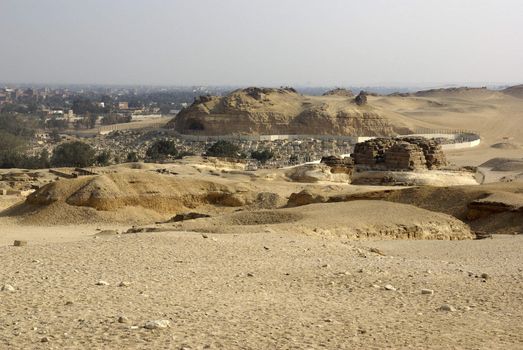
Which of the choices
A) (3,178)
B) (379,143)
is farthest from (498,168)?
(3,178)

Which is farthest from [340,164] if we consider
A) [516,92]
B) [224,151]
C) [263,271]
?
[516,92]

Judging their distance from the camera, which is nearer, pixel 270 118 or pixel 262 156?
pixel 262 156

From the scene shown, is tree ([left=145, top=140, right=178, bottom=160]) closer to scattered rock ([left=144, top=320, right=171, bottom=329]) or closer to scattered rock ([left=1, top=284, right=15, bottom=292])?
scattered rock ([left=1, top=284, right=15, bottom=292])

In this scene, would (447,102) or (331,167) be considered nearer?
(331,167)

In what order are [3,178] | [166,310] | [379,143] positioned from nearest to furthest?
[166,310]
[3,178]
[379,143]

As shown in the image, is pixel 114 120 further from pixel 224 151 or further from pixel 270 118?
pixel 224 151

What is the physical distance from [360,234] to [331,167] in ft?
54.6

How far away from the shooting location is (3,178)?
104 feet

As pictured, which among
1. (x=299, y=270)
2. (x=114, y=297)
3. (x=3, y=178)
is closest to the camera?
(x=114, y=297)

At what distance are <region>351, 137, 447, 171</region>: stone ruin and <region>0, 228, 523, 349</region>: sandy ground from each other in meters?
18.0

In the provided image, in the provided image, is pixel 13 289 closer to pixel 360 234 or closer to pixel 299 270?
pixel 299 270

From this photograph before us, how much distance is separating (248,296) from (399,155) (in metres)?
23.6

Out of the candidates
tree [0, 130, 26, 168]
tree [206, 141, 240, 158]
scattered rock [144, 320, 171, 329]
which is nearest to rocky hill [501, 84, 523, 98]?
tree [206, 141, 240, 158]

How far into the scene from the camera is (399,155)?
31422 mm
